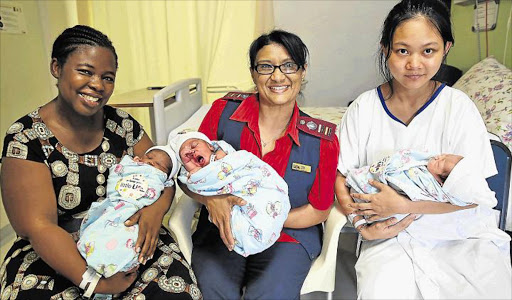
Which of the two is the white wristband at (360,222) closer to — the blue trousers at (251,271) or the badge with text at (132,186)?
→ the blue trousers at (251,271)

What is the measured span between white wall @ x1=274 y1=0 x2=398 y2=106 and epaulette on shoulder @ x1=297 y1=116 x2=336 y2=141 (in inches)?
89.5

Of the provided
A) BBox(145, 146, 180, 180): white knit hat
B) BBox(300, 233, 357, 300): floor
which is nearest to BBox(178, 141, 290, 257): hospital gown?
BBox(145, 146, 180, 180): white knit hat

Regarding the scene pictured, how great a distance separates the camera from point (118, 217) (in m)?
1.17

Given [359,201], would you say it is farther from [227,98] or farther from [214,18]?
[214,18]

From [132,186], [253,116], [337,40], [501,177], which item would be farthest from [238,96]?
[337,40]

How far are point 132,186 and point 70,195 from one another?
0.22m

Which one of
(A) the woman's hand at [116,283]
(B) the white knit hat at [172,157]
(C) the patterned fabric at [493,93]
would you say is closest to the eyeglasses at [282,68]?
(B) the white knit hat at [172,157]

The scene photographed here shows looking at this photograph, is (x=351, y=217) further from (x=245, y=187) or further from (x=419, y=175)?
(x=245, y=187)

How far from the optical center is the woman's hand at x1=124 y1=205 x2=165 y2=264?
118 centimetres

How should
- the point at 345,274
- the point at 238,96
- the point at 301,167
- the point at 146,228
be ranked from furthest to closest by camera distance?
the point at 345,274 → the point at 238,96 → the point at 301,167 → the point at 146,228

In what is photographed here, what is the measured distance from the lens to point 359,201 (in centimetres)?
141

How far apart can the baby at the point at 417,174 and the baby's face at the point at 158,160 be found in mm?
702

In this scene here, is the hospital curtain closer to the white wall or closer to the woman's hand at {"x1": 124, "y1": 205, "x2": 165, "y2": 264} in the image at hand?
the white wall

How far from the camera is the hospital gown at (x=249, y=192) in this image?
123 centimetres
